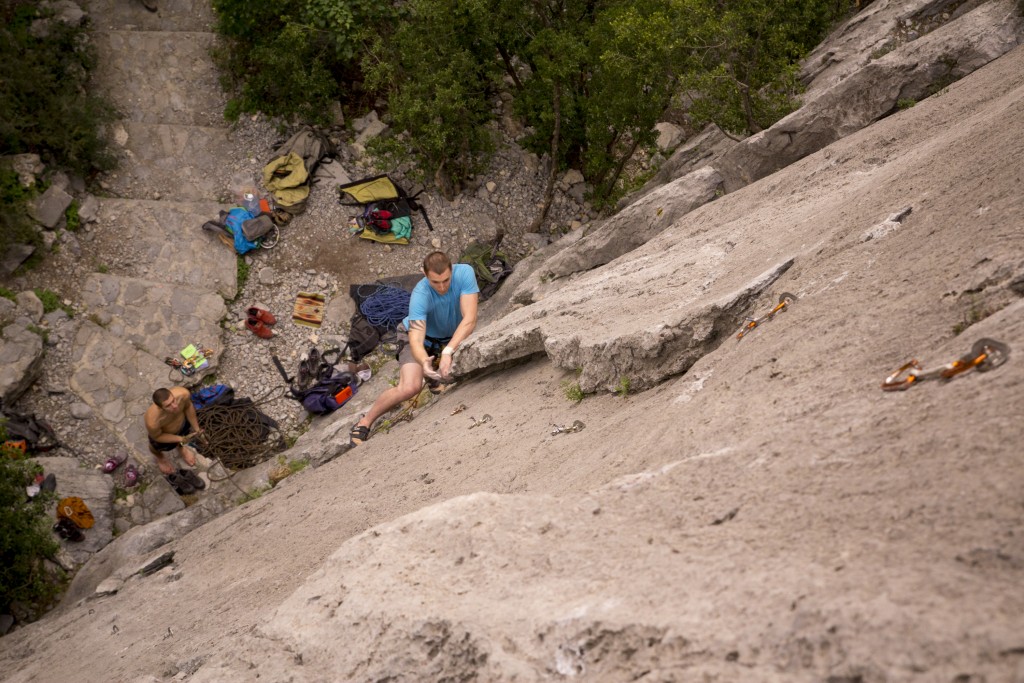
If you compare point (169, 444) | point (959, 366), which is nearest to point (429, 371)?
point (959, 366)

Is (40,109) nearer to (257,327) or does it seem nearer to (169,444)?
(257,327)

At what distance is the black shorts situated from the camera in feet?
30.4

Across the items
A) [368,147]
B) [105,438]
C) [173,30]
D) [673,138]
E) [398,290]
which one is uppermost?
[173,30]

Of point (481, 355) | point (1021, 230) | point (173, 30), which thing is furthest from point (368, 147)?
point (1021, 230)

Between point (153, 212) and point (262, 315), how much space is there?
2577 millimetres

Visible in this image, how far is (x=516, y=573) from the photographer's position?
8.98ft

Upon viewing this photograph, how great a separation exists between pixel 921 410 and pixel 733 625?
3.47 feet

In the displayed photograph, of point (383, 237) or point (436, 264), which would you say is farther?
point (383, 237)

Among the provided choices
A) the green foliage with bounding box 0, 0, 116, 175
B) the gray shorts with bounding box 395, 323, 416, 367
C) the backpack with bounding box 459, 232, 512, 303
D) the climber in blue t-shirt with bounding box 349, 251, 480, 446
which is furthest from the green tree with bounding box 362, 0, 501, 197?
the climber in blue t-shirt with bounding box 349, 251, 480, 446

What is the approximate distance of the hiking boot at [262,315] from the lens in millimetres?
10914

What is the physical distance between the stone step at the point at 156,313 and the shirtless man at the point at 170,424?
1100mm

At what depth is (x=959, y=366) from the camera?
8.50 ft

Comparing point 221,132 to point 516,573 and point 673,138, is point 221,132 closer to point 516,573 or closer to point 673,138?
point 673,138

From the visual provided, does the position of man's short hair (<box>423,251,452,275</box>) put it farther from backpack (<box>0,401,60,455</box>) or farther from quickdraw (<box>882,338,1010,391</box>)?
backpack (<box>0,401,60,455</box>)
